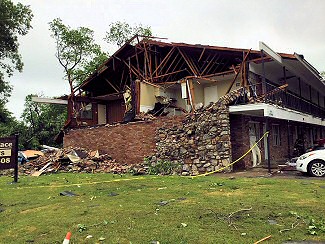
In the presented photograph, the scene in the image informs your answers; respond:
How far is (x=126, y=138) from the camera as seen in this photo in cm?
1894

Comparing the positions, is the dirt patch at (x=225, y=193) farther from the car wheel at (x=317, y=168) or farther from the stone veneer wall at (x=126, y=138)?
the stone veneer wall at (x=126, y=138)

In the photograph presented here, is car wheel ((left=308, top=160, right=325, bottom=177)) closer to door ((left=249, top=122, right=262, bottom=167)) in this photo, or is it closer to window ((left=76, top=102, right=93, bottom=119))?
door ((left=249, top=122, right=262, bottom=167))

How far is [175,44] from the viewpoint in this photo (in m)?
20.0

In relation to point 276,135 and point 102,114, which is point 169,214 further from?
point 102,114

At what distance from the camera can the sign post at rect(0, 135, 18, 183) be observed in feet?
42.2

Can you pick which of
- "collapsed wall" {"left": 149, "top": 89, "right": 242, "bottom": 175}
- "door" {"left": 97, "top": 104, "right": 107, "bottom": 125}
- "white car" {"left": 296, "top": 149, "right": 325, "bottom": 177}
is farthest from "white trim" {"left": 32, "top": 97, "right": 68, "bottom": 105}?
"white car" {"left": 296, "top": 149, "right": 325, "bottom": 177}

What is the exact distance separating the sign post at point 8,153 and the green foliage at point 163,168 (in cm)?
613

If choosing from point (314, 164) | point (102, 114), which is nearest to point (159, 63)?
point (102, 114)

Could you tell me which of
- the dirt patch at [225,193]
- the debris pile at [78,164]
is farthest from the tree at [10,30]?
the dirt patch at [225,193]

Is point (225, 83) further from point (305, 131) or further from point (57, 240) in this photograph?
point (57, 240)

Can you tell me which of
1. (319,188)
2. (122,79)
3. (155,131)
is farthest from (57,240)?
(122,79)

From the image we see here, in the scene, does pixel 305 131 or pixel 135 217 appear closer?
pixel 135 217

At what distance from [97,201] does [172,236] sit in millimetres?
3750

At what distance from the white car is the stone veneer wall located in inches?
245
